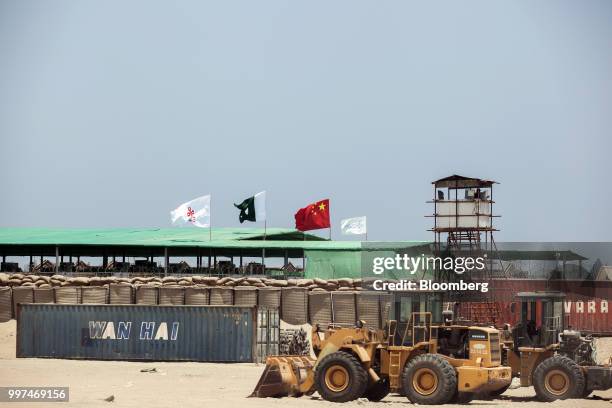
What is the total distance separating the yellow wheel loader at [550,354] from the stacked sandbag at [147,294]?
25.4m

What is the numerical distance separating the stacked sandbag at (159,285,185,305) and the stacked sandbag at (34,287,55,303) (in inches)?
208

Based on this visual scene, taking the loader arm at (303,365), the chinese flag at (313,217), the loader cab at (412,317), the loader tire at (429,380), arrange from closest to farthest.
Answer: the loader tire at (429,380) < the loader cab at (412,317) < the loader arm at (303,365) < the chinese flag at (313,217)

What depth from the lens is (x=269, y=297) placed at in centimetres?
5072

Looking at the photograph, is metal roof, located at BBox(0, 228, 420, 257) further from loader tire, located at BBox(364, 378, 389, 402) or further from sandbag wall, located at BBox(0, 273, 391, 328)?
loader tire, located at BBox(364, 378, 389, 402)

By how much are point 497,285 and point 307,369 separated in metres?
27.1

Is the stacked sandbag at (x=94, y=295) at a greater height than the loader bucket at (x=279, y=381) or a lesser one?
greater

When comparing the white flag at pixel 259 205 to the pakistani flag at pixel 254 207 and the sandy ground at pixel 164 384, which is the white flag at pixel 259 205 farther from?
the sandy ground at pixel 164 384

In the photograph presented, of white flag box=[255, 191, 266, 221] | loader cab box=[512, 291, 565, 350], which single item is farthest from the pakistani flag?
loader cab box=[512, 291, 565, 350]

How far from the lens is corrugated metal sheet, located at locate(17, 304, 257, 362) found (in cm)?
4191

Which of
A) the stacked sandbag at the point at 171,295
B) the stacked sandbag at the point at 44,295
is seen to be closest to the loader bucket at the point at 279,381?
the stacked sandbag at the point at 171,295

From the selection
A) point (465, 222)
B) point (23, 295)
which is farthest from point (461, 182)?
point (23, 295)

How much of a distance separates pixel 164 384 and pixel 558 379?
489 inches

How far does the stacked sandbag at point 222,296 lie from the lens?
50438 millimetres

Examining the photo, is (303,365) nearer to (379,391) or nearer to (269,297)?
(379,391)
